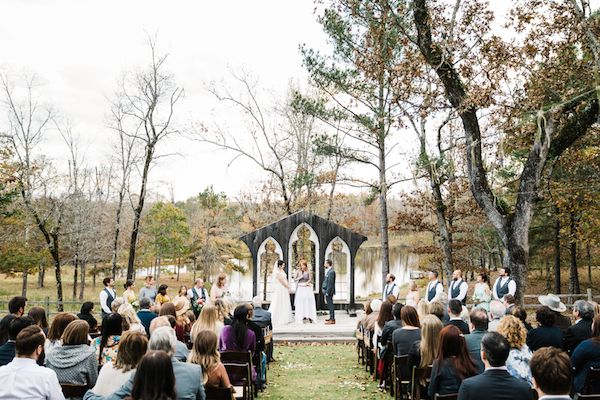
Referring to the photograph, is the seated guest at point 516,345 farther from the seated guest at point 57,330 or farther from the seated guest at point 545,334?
the seated guest at point 57,330

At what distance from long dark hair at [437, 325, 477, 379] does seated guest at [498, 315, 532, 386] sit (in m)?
0.38

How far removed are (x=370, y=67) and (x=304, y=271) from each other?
21.6 ft

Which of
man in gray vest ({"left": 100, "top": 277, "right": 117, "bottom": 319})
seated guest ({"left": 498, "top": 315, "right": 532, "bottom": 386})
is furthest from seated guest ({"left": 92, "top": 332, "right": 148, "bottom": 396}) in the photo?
man in gray vest ({"left": 100, "top": 277, "right": 117, "bottom": 319})

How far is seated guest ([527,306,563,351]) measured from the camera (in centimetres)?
524

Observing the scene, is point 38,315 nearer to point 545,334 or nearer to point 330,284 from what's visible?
point 545,334

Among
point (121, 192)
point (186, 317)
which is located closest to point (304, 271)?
point (186, 317)

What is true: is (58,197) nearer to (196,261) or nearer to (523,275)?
(196,261)

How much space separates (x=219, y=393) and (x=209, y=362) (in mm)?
270

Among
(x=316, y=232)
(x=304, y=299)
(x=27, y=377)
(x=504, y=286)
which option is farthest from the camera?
(x=316, y=232)

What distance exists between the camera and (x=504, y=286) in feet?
33.2

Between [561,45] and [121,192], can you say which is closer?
[561,45]

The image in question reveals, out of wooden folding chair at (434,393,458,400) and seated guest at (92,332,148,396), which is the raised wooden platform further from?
seated guest at (92,332,148,396)

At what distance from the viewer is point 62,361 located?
418 cm

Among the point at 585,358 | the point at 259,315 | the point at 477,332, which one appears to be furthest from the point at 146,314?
the point at 585,358
